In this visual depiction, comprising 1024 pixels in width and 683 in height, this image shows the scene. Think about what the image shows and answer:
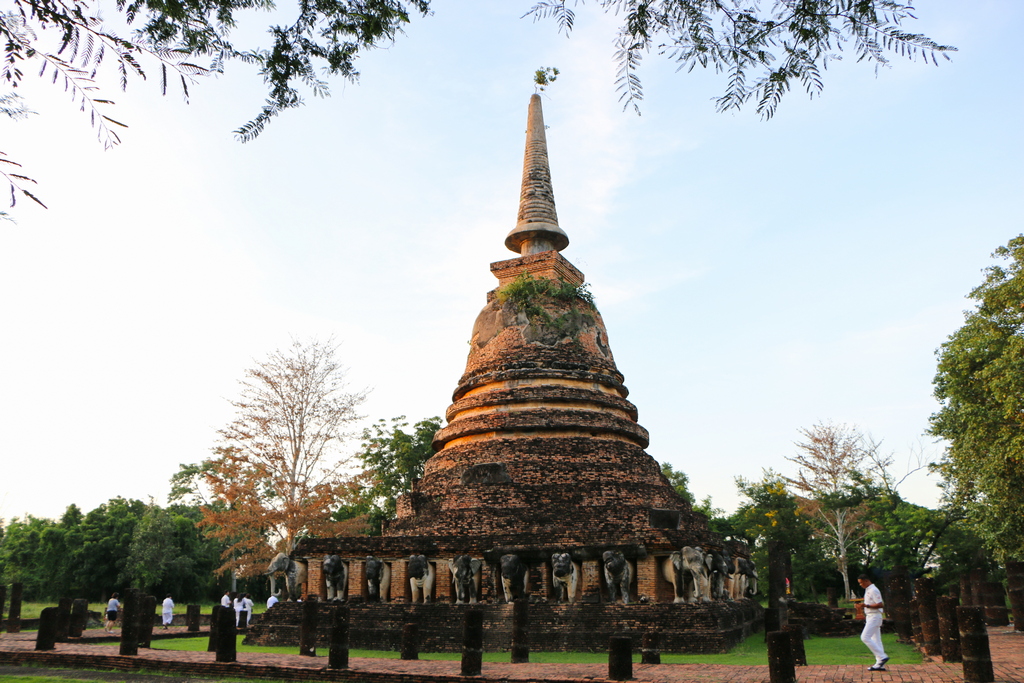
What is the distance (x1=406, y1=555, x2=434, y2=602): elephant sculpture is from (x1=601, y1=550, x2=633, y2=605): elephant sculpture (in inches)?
133

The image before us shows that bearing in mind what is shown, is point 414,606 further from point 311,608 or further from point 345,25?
point 345,25

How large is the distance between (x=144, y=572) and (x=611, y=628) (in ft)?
103

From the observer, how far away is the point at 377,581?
547 inches

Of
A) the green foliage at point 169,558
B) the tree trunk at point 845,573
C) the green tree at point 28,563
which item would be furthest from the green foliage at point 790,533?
the green tree at point 28,563

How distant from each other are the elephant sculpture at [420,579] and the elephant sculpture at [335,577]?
1485 mm

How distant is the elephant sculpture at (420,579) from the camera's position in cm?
1348

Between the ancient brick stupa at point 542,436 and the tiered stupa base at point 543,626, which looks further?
the ancient brick stupa at point 542,436

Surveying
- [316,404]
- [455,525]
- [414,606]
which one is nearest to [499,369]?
[455,525]

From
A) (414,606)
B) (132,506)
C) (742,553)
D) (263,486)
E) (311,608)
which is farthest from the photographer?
(132,506)

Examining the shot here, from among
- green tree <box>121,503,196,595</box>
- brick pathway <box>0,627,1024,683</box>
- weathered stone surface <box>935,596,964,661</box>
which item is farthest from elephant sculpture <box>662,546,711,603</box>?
green tree <box>121,503,196,595</box>

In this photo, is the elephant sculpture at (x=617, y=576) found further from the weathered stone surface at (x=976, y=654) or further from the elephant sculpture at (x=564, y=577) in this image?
the weathered stone surface at (x=976, y=654)

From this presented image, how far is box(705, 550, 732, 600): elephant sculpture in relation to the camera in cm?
1305

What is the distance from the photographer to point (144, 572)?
35.6 meters

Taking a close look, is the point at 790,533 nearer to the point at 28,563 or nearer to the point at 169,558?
the point at 169,558
